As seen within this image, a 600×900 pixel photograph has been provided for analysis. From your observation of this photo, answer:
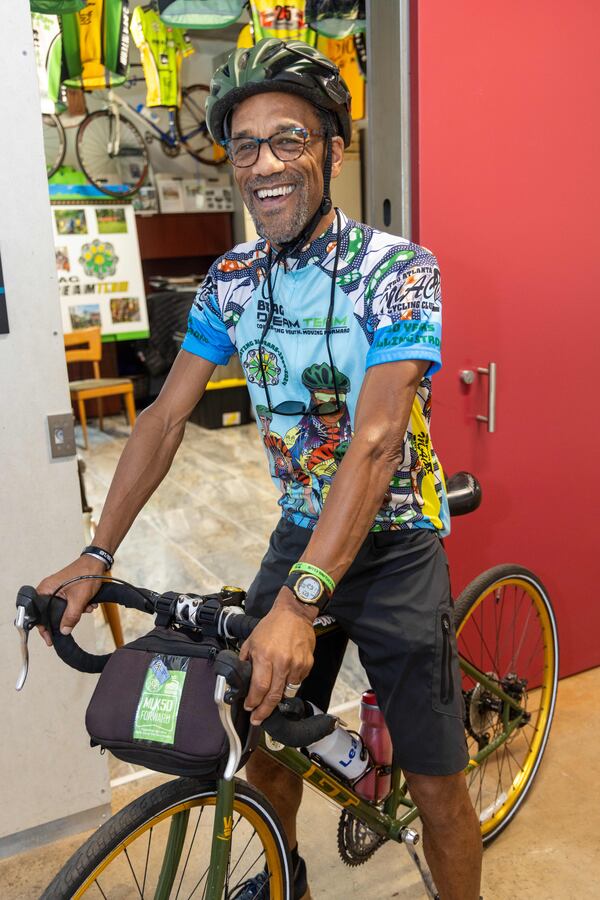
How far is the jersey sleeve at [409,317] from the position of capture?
1340 mm

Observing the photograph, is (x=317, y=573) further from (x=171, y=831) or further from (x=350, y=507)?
(x=171, y=831)

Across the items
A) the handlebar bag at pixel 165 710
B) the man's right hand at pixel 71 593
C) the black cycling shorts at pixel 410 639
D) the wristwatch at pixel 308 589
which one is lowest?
the black cycling shorts at pixel 410 639

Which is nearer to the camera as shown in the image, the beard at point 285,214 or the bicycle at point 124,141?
the beard at point 285,214

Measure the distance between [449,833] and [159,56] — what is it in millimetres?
5482

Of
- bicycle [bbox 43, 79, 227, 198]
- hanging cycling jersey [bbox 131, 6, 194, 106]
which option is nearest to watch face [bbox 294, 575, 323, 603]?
hanging cycling jersey [bbox 131, 6, 194, 106]

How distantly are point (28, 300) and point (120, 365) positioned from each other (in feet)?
21.6

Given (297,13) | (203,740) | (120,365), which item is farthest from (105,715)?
(120,365)

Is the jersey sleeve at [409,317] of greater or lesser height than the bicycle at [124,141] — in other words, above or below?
below

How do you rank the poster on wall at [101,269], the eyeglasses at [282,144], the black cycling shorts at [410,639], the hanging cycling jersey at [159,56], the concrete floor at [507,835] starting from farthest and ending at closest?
the poster on wall at [101,269] → the hanging cycling jersey at [159,56] → the concrete floor at [507,835] → the black cycling shorts at [410,639] → the eyeglasses at [282,144]

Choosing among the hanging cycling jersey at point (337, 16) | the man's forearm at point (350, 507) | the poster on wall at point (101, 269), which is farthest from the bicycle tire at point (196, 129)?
the man's forearm at point (350, 507)

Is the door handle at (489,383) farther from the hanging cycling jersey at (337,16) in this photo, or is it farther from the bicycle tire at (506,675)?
the hanging cycling jersey at (337,16)

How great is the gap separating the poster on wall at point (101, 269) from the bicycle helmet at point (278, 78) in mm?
6258

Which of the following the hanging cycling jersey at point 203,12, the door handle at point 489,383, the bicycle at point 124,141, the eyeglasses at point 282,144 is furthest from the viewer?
the bicycle at point 124,141

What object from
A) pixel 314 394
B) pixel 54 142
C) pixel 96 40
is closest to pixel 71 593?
pixel 314 394
